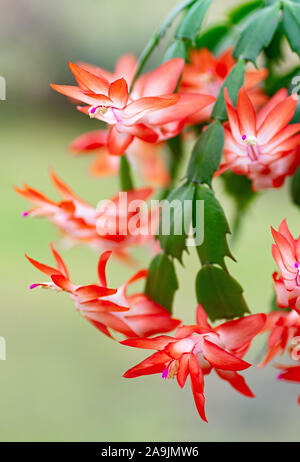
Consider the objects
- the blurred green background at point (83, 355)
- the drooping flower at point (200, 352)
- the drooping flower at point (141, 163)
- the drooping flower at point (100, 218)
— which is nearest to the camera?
the drooping flower at point (200, 352)

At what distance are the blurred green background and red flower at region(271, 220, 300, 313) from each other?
0.94ft

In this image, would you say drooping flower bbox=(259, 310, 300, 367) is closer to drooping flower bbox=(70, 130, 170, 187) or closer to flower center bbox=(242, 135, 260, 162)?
flower center bbox=(242, 135, 260, 162)

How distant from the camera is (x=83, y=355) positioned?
6.72 ft

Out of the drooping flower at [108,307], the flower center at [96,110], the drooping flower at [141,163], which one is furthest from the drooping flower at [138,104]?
the drooping flower at [141,163]

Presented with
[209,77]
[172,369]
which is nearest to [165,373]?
[172,369]

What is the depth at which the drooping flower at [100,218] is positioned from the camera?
53 cm

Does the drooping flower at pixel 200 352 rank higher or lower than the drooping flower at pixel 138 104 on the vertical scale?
lower

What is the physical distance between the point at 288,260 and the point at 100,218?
193 millimetres

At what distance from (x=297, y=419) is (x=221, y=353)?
1.48 metres

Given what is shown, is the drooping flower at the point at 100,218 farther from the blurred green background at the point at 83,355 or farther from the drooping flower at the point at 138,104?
the blurred green background at the point at 83,355

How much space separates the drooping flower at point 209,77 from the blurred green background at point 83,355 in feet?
0.44

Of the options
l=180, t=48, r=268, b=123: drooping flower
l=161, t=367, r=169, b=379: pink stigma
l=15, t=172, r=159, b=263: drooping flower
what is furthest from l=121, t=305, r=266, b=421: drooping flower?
l=180, t=48, r=268, b=123: drooping flower

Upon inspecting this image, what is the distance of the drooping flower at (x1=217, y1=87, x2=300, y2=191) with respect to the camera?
17.9 inches
